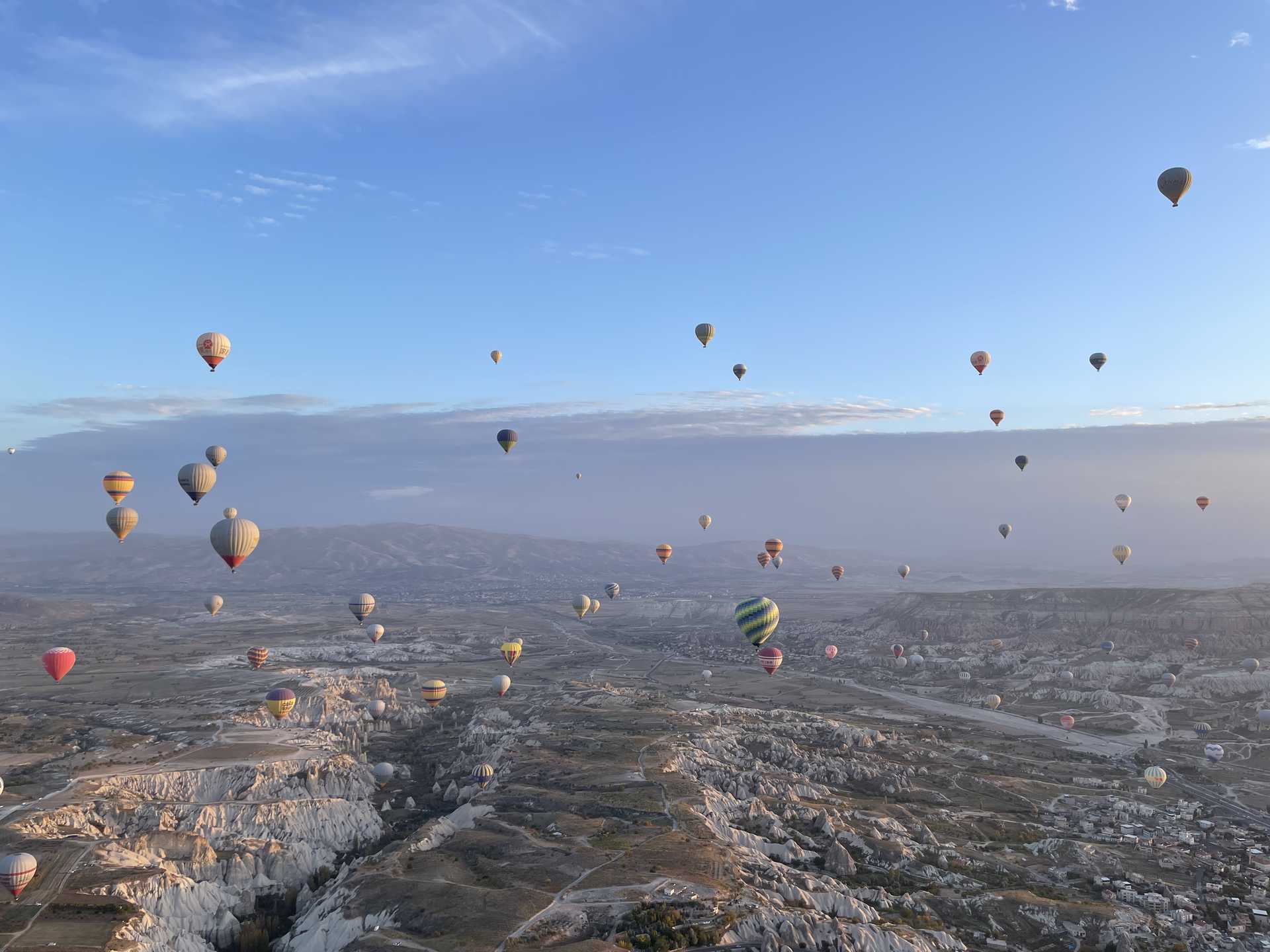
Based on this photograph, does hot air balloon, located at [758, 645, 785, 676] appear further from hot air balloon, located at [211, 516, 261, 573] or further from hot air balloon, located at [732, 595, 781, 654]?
hot air balloon, located at [211, 516, 261, 573]

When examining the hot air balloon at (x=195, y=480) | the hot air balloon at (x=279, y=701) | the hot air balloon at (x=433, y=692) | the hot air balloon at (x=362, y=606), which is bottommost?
the hot air balloon at (x=433, y=692)

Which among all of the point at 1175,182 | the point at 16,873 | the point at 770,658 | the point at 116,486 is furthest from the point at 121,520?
the point at 1175,182

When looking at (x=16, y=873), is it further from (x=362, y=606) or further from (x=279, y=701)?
(x=362, y=606)

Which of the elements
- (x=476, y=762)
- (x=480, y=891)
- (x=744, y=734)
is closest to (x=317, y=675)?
(x=476, y=762)

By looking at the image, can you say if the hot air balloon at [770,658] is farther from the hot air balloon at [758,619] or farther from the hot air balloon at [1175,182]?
the hot air balloon at [1175,182]

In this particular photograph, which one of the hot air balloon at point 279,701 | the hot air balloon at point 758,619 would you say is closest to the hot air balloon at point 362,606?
the hot air balloon at point 279,701

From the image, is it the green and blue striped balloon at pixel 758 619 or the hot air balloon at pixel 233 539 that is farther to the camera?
the green and blue striped balloon at pixel 758 619
